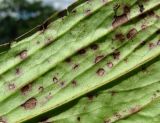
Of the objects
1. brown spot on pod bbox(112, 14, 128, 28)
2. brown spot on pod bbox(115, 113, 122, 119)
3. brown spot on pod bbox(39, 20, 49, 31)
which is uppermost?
brown spot on pod bbox(112, 14, 128, 28)

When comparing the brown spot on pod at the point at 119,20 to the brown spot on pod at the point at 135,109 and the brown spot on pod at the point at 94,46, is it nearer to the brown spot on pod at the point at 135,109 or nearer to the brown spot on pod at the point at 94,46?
the brown spot on pod at the point at 94,46

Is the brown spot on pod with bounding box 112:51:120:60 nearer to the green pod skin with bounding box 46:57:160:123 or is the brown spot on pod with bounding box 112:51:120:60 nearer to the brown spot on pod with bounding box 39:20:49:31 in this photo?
the green pod skin with bounding box 46:57:160:123

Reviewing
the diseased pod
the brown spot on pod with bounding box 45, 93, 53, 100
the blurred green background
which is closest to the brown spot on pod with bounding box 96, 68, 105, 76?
the diseased pod

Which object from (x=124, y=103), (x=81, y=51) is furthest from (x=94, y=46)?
(x=124, y=103)

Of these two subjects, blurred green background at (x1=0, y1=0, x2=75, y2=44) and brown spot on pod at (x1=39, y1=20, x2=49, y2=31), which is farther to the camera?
blurred green background at (x1=0, y1=0, x2=75, y2=44)

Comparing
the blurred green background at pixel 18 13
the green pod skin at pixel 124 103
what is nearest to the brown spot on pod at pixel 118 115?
the green pod skin at pixel 124 103

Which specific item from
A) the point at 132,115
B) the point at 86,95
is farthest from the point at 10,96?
the point at 132,115

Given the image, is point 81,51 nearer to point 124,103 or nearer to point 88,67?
point 88,67
